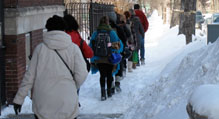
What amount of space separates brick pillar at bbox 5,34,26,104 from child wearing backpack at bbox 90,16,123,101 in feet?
4.61

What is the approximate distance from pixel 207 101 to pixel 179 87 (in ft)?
13.3

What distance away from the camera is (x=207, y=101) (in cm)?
377

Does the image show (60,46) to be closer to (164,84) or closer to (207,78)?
(207,78)

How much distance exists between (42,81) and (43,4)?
656 cm

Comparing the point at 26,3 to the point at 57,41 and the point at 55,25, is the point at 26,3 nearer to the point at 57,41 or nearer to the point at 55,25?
the point at 55,25

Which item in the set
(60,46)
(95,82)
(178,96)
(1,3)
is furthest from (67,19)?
(95,82)

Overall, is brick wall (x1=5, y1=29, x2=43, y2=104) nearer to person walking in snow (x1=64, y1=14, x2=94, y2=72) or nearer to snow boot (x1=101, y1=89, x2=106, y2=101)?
person walking in snow (x1=64, y1=14, x2=94, y2=72)

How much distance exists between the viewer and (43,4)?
A: 462 inches

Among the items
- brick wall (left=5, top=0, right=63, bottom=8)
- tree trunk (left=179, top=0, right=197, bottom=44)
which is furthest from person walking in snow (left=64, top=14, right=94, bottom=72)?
tree trunk (left=179, top=0, right=197, bottom=44)

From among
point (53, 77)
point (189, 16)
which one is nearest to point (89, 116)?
point (53, 77)

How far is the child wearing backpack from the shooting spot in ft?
32.6

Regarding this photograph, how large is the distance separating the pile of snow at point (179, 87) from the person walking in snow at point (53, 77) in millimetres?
1515

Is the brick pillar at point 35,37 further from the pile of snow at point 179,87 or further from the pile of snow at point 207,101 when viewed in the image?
the pile of snow at point 207,101

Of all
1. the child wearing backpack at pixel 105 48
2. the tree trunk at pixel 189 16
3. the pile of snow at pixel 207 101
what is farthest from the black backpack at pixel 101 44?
the tree trunk at pixel 189 16
